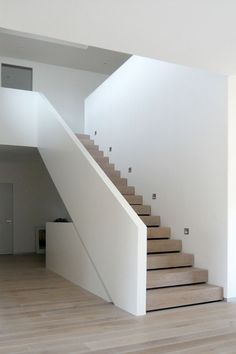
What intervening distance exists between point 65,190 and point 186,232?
2.41m

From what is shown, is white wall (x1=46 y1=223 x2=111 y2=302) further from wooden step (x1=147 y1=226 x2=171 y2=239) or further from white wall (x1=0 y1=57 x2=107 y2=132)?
white wall (x1=0 y1=57 x2=107 y2=132)

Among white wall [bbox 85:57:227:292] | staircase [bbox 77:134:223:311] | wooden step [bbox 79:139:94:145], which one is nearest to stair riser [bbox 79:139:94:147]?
wooden step [bbox 79:139:94:145]

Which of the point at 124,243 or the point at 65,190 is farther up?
the point at 65,190

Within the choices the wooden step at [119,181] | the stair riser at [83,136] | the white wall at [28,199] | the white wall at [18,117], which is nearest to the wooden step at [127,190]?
the wooden step at [119,181]

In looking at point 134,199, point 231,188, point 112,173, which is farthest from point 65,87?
point 231,188

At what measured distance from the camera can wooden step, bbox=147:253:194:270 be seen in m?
5.36

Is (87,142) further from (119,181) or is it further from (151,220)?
(151,220)

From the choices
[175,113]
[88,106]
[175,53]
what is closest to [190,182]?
[175,113]

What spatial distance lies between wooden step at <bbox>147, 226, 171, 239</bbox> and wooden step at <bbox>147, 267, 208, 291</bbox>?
739 mm

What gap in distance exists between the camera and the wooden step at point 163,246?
5.74 meters

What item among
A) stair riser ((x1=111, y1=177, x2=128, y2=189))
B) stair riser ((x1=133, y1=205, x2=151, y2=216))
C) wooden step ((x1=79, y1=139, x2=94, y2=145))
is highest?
wooden step ((x1=79, y1=139, x2=94, y2=145))

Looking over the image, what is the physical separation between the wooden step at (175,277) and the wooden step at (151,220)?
3.61ft

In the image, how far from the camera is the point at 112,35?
3.78 meters

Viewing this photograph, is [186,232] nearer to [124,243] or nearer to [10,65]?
[124,243]
